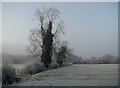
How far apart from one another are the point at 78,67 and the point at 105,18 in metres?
1.40

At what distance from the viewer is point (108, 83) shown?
259 inches

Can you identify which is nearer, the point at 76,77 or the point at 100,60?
the point at 100,60

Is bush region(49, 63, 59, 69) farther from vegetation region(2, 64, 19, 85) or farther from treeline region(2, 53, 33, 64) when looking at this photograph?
vegetation region(2, 64, 19, 85)

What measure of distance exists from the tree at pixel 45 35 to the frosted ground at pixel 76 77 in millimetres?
352

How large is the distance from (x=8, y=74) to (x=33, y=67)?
650 mm

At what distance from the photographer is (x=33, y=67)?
21.7ft

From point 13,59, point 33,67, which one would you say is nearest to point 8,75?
point 13,59

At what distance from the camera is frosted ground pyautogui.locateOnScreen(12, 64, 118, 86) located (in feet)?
21.5

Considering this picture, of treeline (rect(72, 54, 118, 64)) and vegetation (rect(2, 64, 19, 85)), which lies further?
vegetation (rect(2, 64, 19, 85))

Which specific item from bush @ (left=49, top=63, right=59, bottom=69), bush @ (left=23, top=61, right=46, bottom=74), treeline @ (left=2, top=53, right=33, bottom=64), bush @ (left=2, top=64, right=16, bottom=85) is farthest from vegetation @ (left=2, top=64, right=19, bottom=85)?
bush @ (left=49, top=63, right=59, bottom=69)

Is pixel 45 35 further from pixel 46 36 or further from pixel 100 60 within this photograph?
pixel 100 60

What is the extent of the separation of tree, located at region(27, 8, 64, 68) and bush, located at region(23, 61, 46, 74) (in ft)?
0.42

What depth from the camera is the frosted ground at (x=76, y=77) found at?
6.55 meters

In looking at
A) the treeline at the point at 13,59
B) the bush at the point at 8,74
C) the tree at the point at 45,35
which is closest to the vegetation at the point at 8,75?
the bush at the point at 8,74
